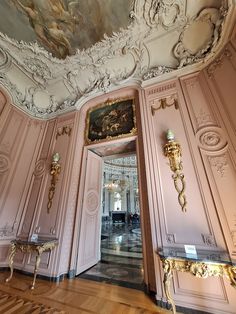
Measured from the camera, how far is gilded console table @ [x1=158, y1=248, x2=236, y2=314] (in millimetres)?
1737

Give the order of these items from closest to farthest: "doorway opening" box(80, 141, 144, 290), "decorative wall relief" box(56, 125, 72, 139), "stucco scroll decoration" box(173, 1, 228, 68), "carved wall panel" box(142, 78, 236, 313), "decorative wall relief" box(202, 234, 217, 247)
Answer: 1. "carved wall panel" box(142, 78, 236, 313)
2. "decorative wall relief" box(202, 234, 217, 247)
3. "stucco scroll decoration" box(173, 1, 228, 68)
4. "decorative wall relief" box(56, 125, 72, 139)
5. "doorway opening" box(80, 141, 144, 290)

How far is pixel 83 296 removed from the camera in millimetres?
2412

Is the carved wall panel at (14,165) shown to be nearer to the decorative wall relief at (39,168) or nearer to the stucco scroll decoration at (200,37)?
the decorative wall relief at (39,168)

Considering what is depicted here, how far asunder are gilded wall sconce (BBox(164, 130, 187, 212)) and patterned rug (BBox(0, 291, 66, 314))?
7.94 ft

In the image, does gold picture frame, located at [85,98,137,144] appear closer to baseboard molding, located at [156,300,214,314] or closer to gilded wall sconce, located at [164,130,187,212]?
gilded wall sconce, located at [164,130,187,212]

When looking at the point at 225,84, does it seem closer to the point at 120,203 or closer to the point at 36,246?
the point at 36,246

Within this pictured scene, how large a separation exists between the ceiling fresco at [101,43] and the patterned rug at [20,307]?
15.1ft

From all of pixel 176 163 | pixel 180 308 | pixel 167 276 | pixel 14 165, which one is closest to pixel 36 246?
pixel 14 165

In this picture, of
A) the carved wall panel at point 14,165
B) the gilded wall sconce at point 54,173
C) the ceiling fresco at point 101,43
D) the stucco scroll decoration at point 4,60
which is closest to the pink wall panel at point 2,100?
the carved wall panel at point 14,165

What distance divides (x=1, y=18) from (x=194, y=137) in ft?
17.5

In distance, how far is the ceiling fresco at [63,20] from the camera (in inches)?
133

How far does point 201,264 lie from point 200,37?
4676mm

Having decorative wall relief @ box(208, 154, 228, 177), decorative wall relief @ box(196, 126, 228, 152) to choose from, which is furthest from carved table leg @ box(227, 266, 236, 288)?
decorative wall relief @ box(196, 126, 228, 152)

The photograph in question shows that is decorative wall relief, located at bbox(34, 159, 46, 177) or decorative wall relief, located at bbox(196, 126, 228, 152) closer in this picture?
decorative wall relief, located at bbox(196, 126, 228, 152)
